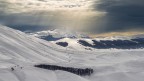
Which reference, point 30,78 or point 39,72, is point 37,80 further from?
point 39,72

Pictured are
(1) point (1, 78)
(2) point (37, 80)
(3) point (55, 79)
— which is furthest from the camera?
(3) point (55, 79)

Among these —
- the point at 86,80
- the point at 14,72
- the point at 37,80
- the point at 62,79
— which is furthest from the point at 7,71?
the point at 86,80

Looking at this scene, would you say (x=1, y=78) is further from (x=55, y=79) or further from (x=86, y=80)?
(x=86, y=80)

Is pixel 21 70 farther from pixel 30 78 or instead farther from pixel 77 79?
pixel 77 79

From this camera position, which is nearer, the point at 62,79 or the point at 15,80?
the point at 15,80

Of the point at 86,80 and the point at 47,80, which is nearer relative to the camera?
the point at 47,80

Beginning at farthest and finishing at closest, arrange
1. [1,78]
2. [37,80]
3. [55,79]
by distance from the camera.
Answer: [55,79] < [37,80] < [1,78]

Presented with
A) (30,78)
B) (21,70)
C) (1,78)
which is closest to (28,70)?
(21,70)

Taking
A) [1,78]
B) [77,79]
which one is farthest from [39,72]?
[1,78]
